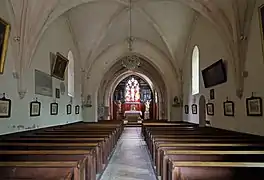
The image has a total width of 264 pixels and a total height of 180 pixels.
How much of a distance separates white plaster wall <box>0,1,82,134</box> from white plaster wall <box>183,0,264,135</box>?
6.12 meters

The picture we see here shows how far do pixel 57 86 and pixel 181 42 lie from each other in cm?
715

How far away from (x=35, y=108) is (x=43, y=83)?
121 cm

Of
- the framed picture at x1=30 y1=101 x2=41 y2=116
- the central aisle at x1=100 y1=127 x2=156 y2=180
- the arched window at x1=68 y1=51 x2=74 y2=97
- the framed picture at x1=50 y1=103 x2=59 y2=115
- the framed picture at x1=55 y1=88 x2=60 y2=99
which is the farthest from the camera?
the arched window at x1=68 y1=51 x2=74 y2=97

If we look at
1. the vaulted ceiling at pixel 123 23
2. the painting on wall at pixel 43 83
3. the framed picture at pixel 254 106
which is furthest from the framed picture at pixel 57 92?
the framed picture at pixel 254 106

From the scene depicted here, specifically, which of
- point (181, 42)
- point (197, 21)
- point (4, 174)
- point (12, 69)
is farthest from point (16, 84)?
point (181, 42)

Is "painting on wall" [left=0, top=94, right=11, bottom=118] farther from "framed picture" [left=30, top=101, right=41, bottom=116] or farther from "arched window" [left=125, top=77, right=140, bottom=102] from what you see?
"arched window" [left=125, top=77, right=140, bottom=102]

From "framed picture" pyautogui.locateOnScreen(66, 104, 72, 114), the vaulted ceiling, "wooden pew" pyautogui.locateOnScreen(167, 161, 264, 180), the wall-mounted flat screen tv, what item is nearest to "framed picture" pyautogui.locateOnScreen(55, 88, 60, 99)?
"framed picture" pyautogui.locateOnScreen(66, 104, 72, 114)

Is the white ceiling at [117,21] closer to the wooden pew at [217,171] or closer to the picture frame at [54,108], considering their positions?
the picture frame at [54,108]

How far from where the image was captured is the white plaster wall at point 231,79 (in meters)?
8.15

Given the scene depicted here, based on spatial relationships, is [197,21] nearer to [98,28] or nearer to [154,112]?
[98,28]

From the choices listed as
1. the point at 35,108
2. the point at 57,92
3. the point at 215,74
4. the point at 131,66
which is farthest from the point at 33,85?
the point at 131,66

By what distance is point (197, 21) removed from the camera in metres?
14.1

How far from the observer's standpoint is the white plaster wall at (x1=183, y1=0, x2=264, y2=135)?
8.15 m

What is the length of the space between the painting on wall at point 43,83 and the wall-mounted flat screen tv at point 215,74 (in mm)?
6168
